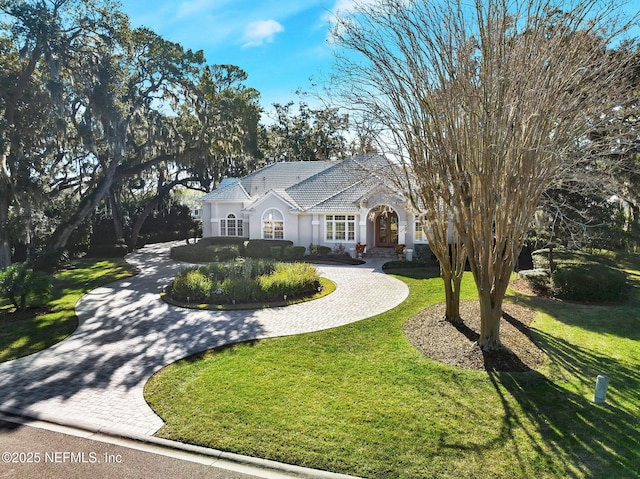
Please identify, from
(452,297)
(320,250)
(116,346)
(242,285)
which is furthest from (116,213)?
(452,297)

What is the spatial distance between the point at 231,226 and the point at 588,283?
21782 millimetres

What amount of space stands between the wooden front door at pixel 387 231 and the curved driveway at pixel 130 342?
27.9ft

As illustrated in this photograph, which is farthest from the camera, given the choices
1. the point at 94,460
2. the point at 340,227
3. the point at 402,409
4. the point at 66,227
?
the point at 340,227

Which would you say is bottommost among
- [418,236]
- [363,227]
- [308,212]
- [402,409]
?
[402,409]

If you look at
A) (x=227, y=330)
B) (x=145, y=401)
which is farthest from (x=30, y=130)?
(x=145, y=401)

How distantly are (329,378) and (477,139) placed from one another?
18.1 ft

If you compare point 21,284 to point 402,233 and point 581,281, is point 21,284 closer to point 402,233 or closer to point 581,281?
point 581,281

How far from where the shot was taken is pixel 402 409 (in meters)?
6.36

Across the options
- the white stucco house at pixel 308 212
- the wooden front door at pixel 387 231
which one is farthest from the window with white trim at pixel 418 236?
the wooden front door at pixel 387 231

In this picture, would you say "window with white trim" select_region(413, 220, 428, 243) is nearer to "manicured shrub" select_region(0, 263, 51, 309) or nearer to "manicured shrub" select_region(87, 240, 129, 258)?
"manicured shrub" select_region(0, 263, 51, 309)

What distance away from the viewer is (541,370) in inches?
309

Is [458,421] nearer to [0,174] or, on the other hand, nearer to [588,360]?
[588,360]

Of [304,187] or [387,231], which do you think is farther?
[304,187]

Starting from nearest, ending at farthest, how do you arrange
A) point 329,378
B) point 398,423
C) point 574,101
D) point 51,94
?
point 398,423 < point 574,101 < point 329,378 < point 51,94
